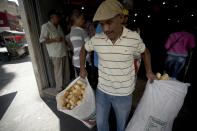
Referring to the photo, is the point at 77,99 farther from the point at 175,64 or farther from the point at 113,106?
the point at 175,64

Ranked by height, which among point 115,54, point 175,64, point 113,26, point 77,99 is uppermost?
point 113,26

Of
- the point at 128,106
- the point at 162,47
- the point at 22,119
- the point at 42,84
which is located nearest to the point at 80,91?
the point at 128,106

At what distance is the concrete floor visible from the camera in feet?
8.47

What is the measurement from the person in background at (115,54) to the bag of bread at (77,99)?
5.9 inches

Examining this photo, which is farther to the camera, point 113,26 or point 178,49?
point 178,49

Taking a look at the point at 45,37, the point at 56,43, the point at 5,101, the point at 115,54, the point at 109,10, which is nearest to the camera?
the point at 109,10

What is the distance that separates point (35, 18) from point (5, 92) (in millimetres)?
2101

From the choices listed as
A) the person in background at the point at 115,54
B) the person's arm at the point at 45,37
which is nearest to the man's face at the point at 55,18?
the person's arm at the point at 45,37

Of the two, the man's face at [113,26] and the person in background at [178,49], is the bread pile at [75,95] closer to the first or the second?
the man's face at [113,26]

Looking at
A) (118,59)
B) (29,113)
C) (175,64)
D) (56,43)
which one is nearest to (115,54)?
(118,59)

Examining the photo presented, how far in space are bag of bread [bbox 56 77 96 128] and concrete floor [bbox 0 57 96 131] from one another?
0.75 meters

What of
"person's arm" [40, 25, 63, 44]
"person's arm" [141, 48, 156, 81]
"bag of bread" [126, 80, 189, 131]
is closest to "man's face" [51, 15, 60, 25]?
"person's arm" [40, 25, 63, 44]

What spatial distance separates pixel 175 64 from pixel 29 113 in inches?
133

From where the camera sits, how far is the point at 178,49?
3615 mm
